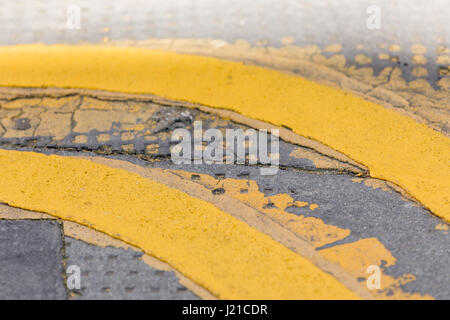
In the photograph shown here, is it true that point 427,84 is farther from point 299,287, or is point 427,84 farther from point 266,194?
point 299,287

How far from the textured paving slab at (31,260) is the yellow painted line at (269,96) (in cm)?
146

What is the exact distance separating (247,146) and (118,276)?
131cm

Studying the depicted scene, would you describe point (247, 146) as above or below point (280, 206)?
above

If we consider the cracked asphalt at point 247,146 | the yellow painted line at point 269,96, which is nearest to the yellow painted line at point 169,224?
the cracked asphalt at point 247,146

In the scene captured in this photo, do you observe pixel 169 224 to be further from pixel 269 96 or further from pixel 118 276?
pixel 269 96

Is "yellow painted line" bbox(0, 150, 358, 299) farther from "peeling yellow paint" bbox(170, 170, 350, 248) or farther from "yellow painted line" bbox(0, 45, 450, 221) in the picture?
"yellow painted line" bbox(0, 45, 450, 221)

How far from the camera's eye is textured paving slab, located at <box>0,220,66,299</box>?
3096 millimetres

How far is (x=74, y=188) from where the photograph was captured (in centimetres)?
367

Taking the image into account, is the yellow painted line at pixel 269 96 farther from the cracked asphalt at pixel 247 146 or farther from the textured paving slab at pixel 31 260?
the textured paving slab at pixel 31 260

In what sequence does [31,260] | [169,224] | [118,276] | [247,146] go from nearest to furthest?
1. [118,276]
2. [31,260]
3. [169,224]
4. [247,146]

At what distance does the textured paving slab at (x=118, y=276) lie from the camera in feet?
10.00

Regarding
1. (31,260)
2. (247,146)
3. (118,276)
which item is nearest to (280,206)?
(247,146)

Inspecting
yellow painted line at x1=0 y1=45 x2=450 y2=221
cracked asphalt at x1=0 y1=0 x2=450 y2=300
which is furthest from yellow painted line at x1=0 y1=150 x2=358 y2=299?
yellow painted line at x1=0 y1=45 x2=450 y2=221

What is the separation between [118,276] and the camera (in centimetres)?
313
